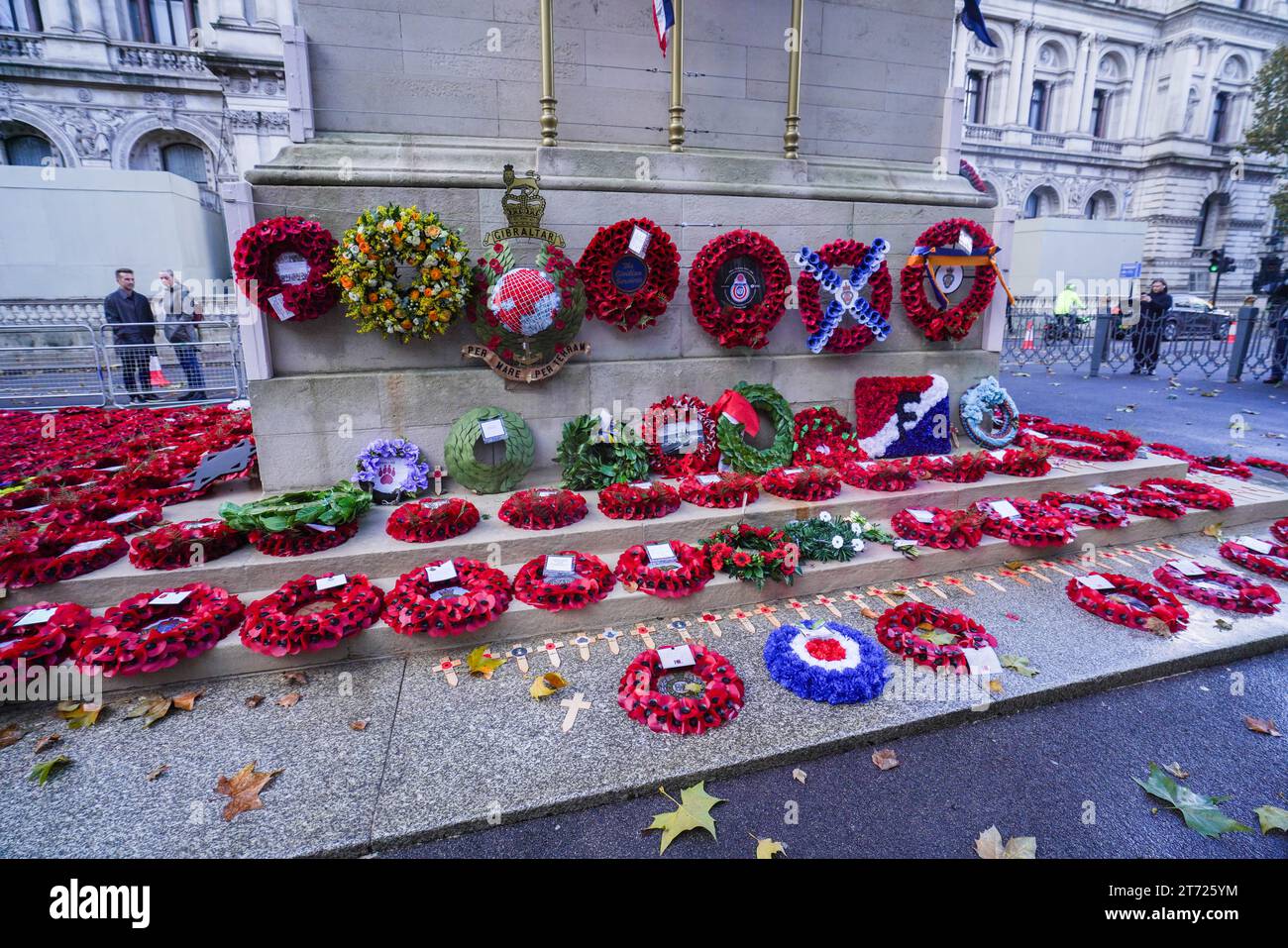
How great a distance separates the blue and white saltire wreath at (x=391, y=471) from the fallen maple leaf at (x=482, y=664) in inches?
79.8

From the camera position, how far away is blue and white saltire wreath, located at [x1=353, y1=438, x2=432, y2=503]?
528 centimetres

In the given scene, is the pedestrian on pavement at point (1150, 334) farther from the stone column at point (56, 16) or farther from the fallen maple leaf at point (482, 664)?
the stone column at point (56, 16)

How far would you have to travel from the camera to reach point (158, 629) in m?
3.63

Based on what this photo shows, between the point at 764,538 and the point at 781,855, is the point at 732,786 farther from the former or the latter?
the point at 764,538

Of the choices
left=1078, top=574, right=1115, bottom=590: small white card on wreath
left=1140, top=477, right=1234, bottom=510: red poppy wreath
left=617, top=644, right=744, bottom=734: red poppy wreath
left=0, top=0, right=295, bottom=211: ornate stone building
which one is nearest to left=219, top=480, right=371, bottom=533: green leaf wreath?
left=617, top=644, right=744, bottom=734: red poppy wreath

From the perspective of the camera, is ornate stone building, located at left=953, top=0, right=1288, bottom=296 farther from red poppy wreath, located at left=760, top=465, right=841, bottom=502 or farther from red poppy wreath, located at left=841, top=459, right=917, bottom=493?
red poppy wreath, located at left=760, top=465, right=841, bottom=502

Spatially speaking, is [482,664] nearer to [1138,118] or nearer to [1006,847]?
[1006,847]

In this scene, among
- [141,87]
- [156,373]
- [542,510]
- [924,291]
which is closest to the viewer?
[542,510]

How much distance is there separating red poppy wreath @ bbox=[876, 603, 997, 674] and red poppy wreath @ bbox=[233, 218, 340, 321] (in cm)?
488

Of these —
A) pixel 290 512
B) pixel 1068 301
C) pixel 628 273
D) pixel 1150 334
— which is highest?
pixel 1068 301

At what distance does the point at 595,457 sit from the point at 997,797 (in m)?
3.86

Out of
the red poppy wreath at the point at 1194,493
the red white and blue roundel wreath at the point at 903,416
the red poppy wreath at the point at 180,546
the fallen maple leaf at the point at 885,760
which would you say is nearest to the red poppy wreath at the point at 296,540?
the red poppy wreath at the point at 180,546

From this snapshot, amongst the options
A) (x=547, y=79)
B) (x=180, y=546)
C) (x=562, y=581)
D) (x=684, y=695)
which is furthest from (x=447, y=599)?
(x=547, y=79)

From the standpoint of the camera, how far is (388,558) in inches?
174
